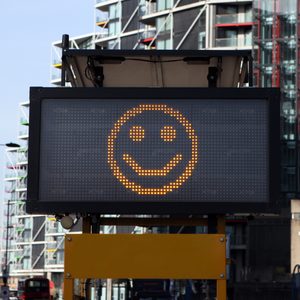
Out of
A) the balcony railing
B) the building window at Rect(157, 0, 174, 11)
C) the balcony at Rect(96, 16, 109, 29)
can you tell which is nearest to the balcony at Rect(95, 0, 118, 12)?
the balcony at Rect(96, 16, 109, 29)

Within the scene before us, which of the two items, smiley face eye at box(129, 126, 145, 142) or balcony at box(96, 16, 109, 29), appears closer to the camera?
smiley face eye at box(129, 126, 145, 142)

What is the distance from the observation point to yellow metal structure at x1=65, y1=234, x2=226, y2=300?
7.75 metres

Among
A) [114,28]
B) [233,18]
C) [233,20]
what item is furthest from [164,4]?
[114,28]

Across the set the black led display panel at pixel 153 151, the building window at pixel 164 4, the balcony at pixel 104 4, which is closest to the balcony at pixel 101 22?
the balcony at pixel 104 4

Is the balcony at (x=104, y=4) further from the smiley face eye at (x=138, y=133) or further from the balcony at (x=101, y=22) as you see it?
the smiley face eye at (x=138, y=133)

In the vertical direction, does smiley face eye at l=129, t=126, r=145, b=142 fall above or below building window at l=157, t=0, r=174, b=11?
below

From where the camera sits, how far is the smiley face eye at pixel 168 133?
7938mm

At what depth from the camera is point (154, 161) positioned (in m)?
7.93

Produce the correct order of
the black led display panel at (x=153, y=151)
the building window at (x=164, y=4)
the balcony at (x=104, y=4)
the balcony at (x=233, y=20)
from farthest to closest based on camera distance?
the balcony at (x=104, y=4)
the building window at (x=164, y=4)
the balcony at (x=233, y=20)
the black led display panel at (x=153, y=151)

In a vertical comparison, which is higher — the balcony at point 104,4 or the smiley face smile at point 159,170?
the balcony at point 104,4

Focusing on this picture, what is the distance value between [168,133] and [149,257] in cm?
91

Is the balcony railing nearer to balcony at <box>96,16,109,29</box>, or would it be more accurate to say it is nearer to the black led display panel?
balcony at <box>96,16,109,29</box>

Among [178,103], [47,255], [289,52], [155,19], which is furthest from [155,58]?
[47,255]

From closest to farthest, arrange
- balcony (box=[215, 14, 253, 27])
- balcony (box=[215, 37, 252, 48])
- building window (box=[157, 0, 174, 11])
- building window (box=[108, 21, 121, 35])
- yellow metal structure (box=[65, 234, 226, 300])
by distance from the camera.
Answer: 1. yellow metal structure (box=[65, 234, 226, 300])
2. balcony (box=[215, 37, 252, 48])
3. balcony (box=[215, 14, 253, 27])
4. building window (box=[157, 0, 174, 11])
5. building window (box=[108, 21, 121, 35])
